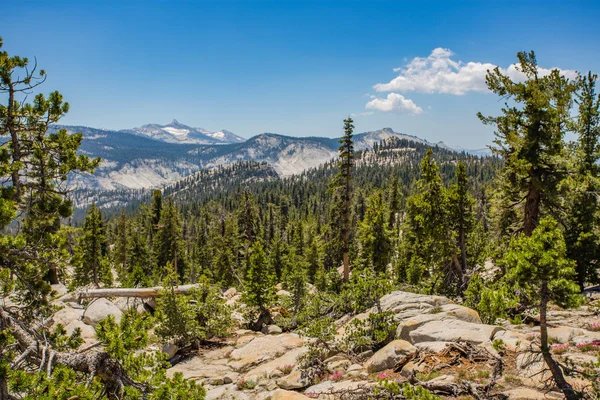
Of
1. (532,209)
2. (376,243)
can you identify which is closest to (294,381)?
(532,209)

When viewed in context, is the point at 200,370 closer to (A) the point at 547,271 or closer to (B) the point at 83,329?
(B) the point at 83,329

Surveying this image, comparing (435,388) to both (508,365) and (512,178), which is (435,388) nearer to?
(508,365)

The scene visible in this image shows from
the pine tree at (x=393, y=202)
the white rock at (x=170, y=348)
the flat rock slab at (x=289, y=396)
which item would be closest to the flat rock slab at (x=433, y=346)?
the flat rock slab at (x=289, y=396)

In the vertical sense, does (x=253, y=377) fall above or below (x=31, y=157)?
below

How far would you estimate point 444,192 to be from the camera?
20.2 m

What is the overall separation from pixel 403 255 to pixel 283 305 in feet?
52.0

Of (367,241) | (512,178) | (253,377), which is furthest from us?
(367,241)

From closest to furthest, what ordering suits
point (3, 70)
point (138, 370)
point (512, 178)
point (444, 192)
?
point (138, 370) < point (3, 70) < point (512, 178) < point (444, 192)

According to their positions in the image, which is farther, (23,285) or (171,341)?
(171,341)

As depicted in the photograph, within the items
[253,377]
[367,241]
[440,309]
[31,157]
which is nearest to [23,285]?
[31,157]

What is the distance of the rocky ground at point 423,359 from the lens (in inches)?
331

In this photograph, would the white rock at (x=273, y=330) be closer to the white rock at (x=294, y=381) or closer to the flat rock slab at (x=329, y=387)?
the white rock at (x=294, y=381)

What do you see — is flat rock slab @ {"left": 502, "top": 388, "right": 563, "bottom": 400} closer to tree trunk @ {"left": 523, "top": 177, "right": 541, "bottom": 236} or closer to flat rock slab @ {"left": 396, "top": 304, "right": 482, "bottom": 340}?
flat rock slab @ {"left": 396, "top": 304, "right": 482, "bottom": 340}

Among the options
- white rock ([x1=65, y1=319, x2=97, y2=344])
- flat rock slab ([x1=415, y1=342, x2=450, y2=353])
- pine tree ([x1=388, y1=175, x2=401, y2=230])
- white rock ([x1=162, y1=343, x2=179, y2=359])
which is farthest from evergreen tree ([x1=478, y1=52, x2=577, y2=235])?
pine tree ([x1=388, y1=175, x2=401, y2=230])
